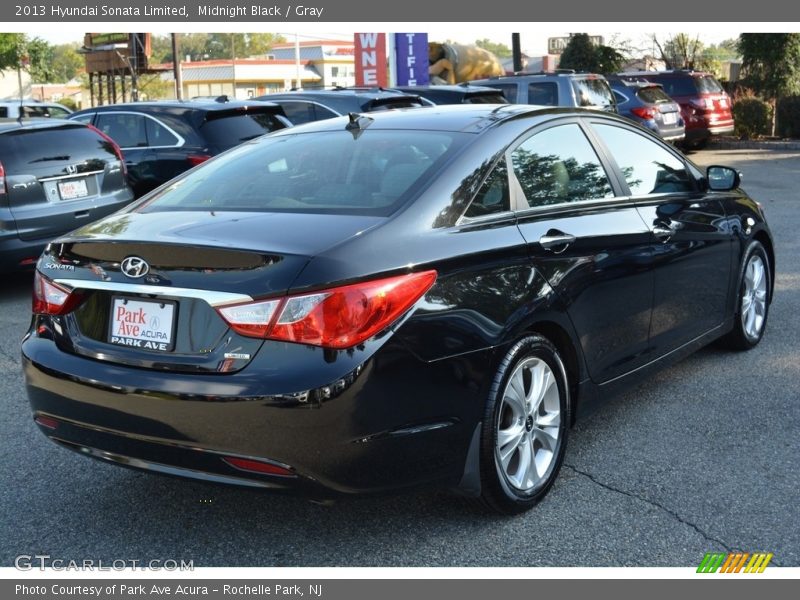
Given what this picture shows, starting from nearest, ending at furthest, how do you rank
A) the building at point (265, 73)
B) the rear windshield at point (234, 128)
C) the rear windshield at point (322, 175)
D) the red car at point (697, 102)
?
the rear windshield at point (322, 175), the rear windshield at point (234, 128), the red car at point (697, 102), the building at point (265, 73)

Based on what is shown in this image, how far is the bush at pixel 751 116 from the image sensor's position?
23641 millimetres

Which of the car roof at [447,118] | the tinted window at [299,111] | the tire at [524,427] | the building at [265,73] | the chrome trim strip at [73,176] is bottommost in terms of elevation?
the tire at [524,427]

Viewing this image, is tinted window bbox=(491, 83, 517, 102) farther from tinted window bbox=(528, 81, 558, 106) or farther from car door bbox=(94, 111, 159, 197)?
car door bbox=(94, 111, 159, 197)

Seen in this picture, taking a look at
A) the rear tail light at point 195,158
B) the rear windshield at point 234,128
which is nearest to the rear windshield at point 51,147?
the rear tail light at point 195,158

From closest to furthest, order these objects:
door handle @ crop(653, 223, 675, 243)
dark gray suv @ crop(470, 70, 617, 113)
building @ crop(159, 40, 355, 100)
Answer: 1. door handle @ crop(653, 223, 675, 243)
2. dark gray suv @ crop(470, 70, 617, 113)
3. building @ crop(159, 40, 355, 100)

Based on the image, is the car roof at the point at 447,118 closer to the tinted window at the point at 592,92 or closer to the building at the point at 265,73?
the tinted window at the point at 592,92

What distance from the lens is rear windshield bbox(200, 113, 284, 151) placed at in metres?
9.88

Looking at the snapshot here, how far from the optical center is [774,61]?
24.6 meters

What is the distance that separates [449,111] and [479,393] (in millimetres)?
1559

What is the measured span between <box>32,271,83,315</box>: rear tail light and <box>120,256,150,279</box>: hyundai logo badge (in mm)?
265

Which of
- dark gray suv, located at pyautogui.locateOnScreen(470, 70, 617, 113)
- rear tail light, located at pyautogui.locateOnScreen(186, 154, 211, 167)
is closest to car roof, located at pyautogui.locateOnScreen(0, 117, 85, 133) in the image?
rear tail light, located at pyautogui.locateOnScreen(186, 154, 211, 167)

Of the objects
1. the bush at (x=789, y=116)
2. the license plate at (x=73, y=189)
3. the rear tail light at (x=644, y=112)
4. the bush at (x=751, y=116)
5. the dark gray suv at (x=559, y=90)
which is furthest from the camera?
the bush at (x=751, y=116)

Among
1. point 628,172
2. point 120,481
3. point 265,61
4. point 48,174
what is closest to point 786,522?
point 628,172
